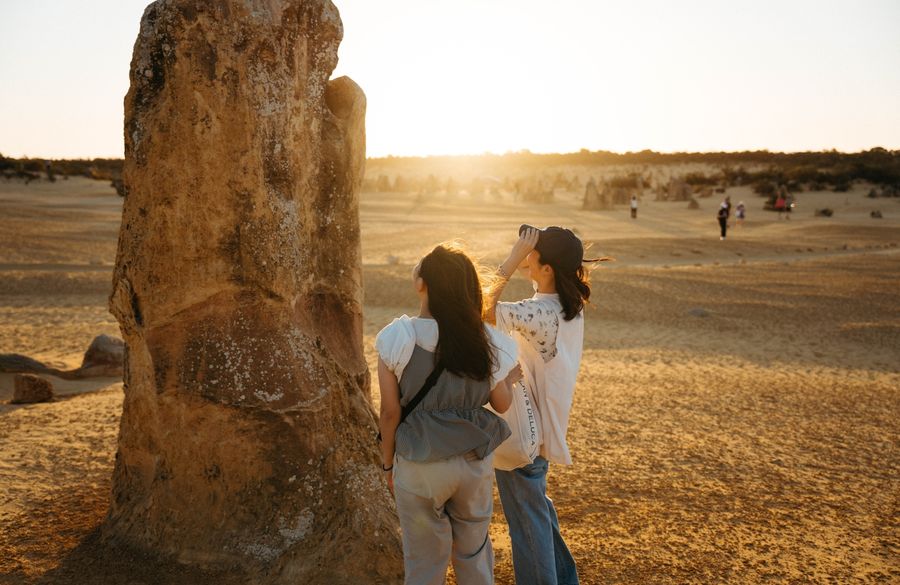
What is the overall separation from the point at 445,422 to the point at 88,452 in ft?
14.6

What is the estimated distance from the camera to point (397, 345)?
2936 millimetres

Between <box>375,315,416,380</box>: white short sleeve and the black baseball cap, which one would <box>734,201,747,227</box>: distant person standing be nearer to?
the black baseball cap

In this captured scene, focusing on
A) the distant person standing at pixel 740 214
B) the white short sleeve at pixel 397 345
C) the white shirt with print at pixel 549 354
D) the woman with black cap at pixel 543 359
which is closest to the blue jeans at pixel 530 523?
the woman with black cap at pixel 543 359

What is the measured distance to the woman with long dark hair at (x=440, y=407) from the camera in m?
2.96

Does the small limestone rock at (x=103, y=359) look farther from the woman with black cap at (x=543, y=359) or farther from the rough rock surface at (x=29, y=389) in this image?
the woman with black cap at (x=543, y=359)

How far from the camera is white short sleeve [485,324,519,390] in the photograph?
3068 mm

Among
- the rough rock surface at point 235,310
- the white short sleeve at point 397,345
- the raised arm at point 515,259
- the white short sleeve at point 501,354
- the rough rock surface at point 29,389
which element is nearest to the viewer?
the white short sleeve at point 397,345

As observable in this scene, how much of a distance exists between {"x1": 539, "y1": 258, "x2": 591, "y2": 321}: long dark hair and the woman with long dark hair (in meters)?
0.45

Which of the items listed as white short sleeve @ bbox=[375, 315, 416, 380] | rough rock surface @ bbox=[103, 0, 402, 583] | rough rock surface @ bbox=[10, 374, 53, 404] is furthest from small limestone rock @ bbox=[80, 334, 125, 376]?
white short sleeve @ bbox=[375, 315, 416, 380]

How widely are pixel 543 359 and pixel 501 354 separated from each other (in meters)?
0.41

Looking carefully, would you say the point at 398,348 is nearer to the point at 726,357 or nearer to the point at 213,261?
the point at 213,261

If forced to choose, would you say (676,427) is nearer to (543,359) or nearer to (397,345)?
(543,359)

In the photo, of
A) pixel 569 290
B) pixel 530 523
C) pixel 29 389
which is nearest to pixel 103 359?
pixel 29 389

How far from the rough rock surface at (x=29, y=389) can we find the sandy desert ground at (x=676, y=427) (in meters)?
0.16
